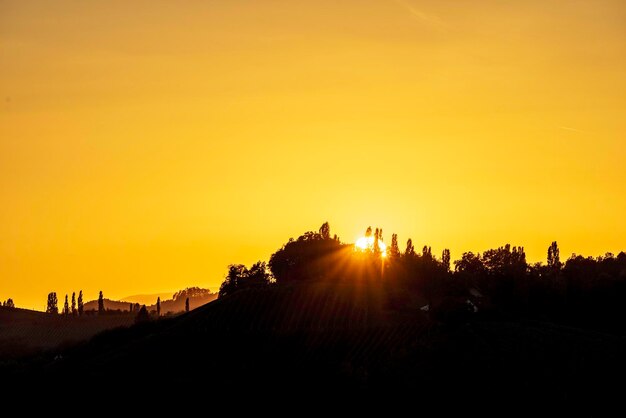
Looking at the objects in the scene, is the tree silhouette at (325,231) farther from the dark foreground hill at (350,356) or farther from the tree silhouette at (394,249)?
the dark foreground hill at (350,356)

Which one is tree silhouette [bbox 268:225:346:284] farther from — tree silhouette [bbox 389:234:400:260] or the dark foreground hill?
the dark foreground hill

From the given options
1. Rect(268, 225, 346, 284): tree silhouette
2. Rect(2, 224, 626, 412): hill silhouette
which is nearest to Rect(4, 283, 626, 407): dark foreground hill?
Rect(2, 224, 626, 412): hill silhouette

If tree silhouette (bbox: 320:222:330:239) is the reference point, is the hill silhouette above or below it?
below

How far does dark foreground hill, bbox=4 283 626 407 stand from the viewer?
368 ft

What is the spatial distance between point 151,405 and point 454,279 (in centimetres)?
6534

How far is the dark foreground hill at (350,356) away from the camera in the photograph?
368 ft

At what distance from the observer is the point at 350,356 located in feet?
407

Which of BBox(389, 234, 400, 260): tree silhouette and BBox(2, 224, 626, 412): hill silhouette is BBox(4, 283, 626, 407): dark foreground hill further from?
BBox(389, 234, 400, 260): tree silhouette

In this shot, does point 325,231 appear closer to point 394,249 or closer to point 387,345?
point 394,249

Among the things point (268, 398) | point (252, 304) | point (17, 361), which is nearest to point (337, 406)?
point (268, 398)

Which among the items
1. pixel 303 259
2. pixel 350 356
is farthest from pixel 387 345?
pixel 303 259

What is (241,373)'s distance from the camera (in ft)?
398

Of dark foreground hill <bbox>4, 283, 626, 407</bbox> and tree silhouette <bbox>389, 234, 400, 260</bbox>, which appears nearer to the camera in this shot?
→ dark foreground hill <bbox>4, 283, 626, 407</bbox>

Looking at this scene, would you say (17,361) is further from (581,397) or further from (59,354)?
(581,397)
